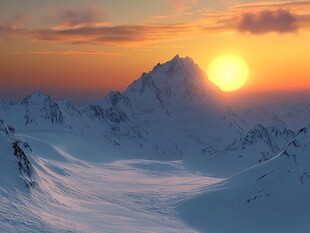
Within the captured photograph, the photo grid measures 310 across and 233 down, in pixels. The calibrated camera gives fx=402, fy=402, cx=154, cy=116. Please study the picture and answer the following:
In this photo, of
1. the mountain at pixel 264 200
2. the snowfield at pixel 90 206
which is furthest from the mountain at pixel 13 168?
the mountain at pixel 264 200

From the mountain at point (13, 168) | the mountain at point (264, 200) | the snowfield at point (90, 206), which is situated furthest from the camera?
the mountain at point (264, 200)

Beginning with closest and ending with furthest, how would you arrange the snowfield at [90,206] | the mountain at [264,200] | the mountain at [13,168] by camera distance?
the snowfield at [90,206], the mountain at [13,168], the mountain at [264,200]

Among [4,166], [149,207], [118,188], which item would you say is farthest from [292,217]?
[4,166]

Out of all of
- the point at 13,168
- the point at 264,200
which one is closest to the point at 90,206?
the point at 13,168

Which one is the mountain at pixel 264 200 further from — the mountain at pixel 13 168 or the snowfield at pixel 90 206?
the mountain at pixel 13 168

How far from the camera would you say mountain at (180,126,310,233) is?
65625 mm

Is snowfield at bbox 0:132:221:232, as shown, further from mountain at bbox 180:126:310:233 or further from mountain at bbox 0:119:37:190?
mountain at bbox 180:126:310:233

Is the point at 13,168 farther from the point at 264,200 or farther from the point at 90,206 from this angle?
the point at 264,200

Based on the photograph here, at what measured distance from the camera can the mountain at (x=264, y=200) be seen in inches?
2584

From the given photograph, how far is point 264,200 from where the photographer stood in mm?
73938

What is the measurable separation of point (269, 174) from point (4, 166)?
5027 centimetres

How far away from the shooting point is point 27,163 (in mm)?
60875

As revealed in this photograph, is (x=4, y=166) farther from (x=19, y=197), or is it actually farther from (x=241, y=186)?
(x=241, y=186)

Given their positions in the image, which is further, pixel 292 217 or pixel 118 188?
pixel 118 188
